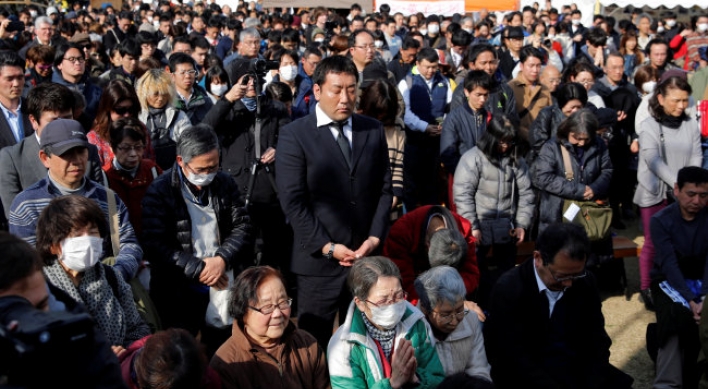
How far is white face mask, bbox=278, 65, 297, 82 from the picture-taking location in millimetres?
7668

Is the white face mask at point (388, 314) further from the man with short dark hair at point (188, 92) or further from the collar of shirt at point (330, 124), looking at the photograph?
the man with short dark hair at point (188, 92)

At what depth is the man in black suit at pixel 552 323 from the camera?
403 centimetres

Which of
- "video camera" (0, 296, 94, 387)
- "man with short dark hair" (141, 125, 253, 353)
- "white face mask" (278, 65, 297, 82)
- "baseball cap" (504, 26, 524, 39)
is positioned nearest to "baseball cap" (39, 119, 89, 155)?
"man with short dark hair" (141, 125, 253, 353)

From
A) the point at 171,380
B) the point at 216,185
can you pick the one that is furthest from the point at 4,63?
the point at 171,380

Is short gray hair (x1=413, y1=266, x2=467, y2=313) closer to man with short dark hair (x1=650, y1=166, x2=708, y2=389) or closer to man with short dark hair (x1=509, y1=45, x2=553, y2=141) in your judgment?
man with short dark hair (x1=650, y1=166, x2=708, y2=389)

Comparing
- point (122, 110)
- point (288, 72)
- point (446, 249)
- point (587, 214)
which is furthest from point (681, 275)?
point (288, 72)

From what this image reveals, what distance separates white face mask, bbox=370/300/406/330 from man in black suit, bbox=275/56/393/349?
0.58 meters

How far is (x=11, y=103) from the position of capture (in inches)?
205

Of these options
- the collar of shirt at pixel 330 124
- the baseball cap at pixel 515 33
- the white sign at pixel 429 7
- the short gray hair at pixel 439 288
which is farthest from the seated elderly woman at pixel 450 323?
the white sign at pixel 429 7

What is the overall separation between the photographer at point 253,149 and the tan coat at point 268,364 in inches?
82.5

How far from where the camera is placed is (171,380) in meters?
2.72

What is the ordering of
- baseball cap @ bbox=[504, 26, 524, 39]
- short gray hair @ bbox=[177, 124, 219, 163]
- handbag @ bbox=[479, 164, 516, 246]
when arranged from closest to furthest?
1. short gray hair @ bbox=[177, 124, 219, 163]
2. handbag @ bbox=[479, 164, 516, 246]
3. baseball cap @ bbox=[504, 26, 524, 39]

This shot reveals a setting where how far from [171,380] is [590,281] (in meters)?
2.50

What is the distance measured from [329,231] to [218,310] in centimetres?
73
